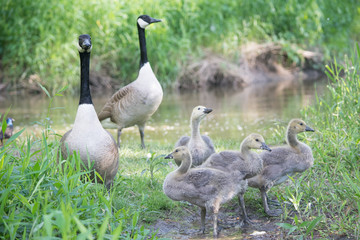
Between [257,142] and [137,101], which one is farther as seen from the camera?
[137,101]

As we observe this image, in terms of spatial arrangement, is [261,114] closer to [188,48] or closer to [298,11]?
[188,48]

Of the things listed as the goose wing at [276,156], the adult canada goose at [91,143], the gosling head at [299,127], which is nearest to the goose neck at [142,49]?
the adult canada goose at [91,143]

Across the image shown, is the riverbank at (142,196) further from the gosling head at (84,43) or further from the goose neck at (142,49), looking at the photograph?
the goose neck at (142,49)

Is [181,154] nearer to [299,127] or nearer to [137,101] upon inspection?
[299,127]

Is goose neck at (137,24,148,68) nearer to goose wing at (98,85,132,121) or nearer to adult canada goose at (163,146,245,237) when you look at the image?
goose wing at (98,85,132,121)

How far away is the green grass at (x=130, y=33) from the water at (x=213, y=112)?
121 cm

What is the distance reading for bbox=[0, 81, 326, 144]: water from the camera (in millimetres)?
10656

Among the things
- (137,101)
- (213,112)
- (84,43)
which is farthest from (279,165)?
(213,112)

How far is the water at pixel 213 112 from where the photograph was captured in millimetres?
10656

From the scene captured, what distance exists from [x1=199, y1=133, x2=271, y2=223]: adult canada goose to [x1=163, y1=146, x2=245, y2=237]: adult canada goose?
0.68 feet

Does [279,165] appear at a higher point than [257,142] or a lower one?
lower

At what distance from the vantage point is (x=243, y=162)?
210 inches

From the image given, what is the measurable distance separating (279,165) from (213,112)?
7483 mm

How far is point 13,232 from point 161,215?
2068 millimetres
